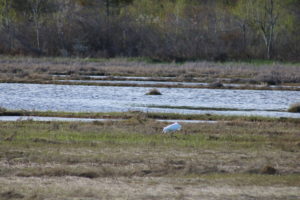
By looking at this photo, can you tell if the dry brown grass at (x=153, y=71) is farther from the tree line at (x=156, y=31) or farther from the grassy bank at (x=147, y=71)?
the tree line at (x=156, y=31)

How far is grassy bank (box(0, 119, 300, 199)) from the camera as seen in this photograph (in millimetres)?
11672

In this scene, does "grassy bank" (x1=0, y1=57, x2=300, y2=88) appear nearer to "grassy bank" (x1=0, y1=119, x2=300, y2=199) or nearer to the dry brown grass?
the dry brown grass

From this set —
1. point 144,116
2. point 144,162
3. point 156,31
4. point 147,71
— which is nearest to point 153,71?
point 147,71

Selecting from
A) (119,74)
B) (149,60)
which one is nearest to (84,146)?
(119,74)

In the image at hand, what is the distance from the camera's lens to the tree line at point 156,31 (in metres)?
65.2

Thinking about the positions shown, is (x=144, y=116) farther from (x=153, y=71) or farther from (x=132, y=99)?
(x=153, y=71)

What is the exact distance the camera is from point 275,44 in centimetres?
6656

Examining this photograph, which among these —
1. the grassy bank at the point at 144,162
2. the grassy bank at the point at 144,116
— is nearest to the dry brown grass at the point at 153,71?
the grassy bank at the point at 144,116

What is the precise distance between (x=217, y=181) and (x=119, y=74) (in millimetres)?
36506

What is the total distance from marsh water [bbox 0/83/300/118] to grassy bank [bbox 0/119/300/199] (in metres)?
7.69

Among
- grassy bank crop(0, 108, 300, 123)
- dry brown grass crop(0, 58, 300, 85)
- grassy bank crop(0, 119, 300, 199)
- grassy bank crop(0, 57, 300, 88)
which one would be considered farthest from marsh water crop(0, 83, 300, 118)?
grassy bank crop(0, 119, 300, 199)

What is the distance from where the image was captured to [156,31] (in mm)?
69250

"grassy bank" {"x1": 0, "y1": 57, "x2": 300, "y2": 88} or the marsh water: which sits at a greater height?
the marsh water

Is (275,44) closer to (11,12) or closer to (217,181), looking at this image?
(11,12)
